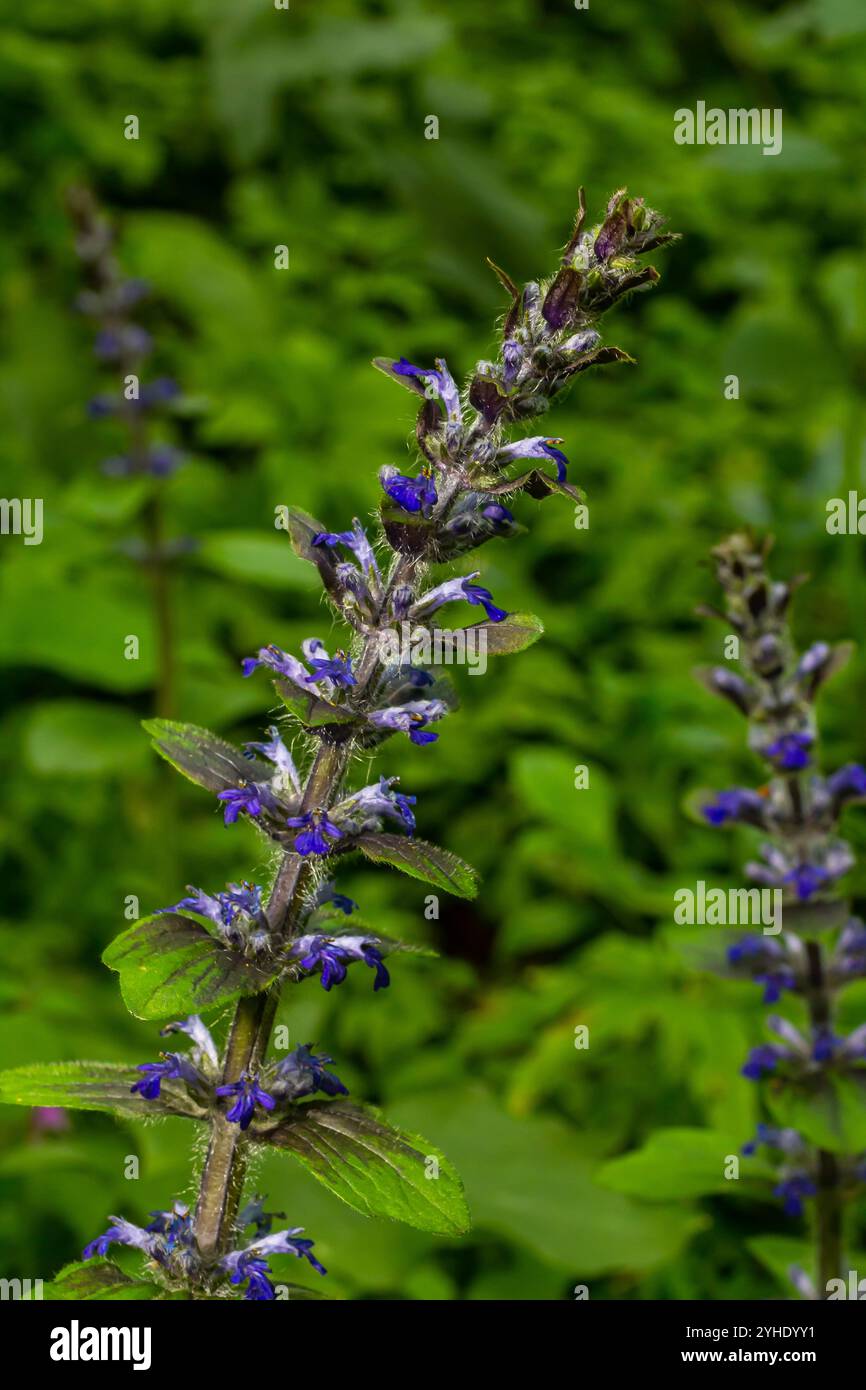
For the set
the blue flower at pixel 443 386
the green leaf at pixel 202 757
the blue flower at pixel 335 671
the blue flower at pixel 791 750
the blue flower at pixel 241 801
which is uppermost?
the blue flower at pixel 443 386

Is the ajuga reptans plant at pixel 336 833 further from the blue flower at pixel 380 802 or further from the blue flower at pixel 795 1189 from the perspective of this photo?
the blue flower at pixel 795 1189

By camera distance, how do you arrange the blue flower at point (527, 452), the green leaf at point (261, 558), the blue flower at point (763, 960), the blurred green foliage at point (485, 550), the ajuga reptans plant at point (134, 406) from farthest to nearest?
the ajuga reptans plant at point (134, 406) → the green leaf at point (261, 558) → the blurred green foliage at point (485, 550) → the blue flower at point (763, 960) → the blue flower at point (527, 452)

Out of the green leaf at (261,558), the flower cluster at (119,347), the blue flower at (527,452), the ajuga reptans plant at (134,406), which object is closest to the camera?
the blue flower at (527,452)

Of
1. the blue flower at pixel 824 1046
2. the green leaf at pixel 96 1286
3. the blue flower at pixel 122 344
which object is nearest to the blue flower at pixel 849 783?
the blue flower at pixel 824 1046

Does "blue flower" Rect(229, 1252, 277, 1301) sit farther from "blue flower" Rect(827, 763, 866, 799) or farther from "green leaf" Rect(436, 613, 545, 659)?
"blue flower" Rect(827, 763, 866, 799)

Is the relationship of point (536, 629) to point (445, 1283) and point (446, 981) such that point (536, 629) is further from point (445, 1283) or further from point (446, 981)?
point (446, 981)

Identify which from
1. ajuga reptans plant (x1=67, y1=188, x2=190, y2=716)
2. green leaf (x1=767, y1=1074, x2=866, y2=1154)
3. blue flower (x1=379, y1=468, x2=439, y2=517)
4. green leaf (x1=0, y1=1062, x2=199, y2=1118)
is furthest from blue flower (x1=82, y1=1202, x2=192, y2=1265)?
ajuga reptans plant (x1=67, y1=188, x2=190, y2=716)

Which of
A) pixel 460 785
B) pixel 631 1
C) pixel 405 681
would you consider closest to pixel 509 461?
pixel 405 681
